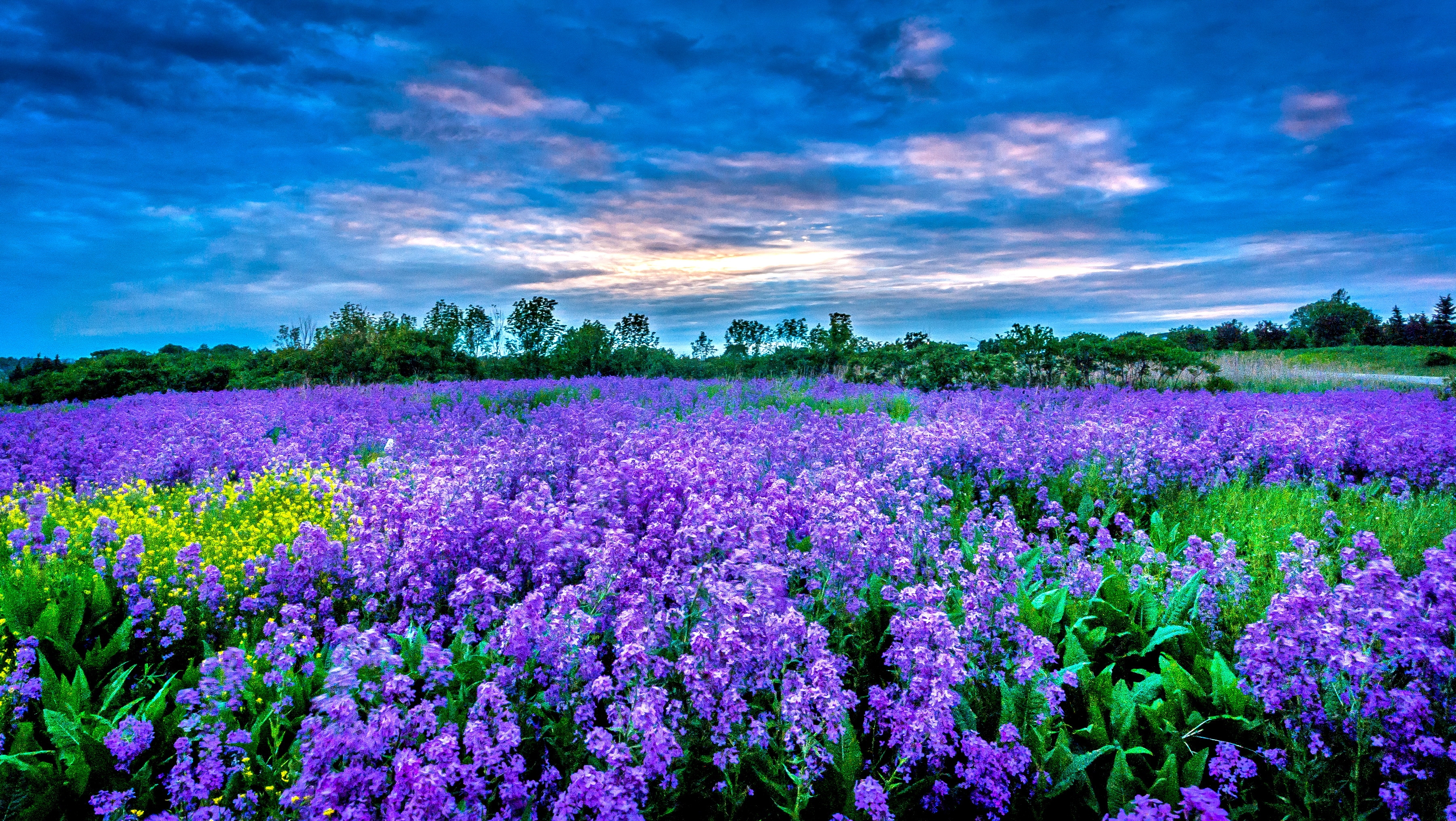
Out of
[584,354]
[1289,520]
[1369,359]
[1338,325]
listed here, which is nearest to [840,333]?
[584,354]

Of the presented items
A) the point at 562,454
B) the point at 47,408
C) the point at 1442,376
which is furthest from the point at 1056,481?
the point at 1442,376

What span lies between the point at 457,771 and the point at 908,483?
3.79 metres

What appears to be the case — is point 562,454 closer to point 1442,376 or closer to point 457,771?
point 457,771

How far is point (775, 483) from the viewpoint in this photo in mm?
4391

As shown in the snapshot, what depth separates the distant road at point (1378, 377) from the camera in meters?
21.2

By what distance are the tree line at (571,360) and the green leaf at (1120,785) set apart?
1334 centimetres

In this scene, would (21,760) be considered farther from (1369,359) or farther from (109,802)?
(1369,359)

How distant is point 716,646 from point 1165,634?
2556 millimetres

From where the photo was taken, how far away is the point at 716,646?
255 cm

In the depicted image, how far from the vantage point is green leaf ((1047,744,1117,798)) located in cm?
264

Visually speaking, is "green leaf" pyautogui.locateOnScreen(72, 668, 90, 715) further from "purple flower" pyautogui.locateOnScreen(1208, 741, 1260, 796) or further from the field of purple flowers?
"purple flower" pyautogui.locateOnScreen(1208, 741, 1260, 796)

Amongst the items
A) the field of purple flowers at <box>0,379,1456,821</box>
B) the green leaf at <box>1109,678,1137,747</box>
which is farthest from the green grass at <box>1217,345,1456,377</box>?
the green leaf at <box>1109,678,1137,747</box>

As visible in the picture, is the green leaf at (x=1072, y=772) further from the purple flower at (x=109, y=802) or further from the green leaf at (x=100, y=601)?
the green leaf at (x=100, y=601)

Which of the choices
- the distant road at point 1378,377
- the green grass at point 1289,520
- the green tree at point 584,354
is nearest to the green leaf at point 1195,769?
the green grass at point 1289,520
